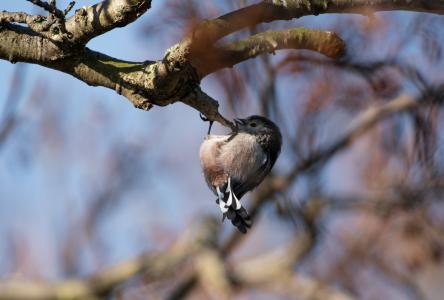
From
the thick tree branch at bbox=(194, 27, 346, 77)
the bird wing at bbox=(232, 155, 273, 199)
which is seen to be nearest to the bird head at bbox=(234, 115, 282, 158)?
the bird wing at bbox=(232, 155, 273, 199)

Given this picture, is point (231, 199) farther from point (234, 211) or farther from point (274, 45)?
point (274, 45)

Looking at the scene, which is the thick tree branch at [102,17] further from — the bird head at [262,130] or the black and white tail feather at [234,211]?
the bird head at [262,130]

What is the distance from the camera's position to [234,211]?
259 centimetres

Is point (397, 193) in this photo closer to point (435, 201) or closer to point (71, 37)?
point (435, 201)

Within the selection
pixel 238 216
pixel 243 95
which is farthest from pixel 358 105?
pixel 238 216

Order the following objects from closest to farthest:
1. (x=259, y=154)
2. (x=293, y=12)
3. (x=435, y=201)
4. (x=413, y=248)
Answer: (x=293, y=12) → (x=259, y=154) → (x=435, y=201) → (x=413, y=248)

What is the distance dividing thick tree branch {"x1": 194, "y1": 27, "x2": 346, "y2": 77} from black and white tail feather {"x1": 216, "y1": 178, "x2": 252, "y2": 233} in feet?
2.88

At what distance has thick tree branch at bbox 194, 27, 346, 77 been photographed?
1750mm

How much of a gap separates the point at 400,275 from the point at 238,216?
271cm

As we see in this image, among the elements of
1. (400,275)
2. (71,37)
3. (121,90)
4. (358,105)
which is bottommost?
(400,275)

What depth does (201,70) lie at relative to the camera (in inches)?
72.1

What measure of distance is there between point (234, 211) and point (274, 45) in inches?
37.2

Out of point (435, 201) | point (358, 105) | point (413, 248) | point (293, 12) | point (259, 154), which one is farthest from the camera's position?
point (413, 248)

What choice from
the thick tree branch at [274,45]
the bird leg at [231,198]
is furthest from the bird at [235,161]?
the thick tree branch at [274,45]
